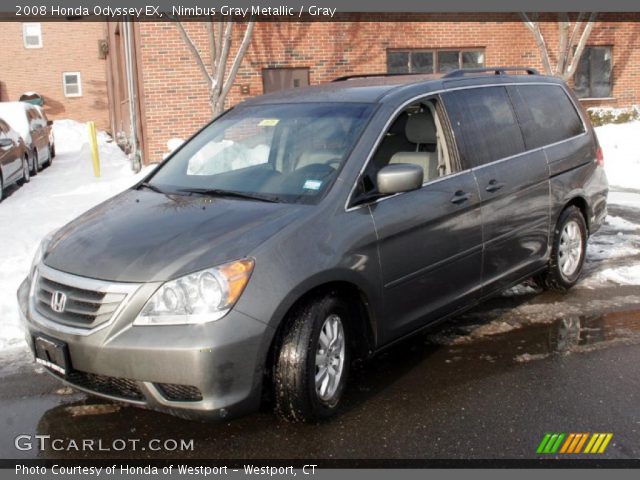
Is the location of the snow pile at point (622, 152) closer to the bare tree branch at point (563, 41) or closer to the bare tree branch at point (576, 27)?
the bare tree branch at point (563, 41)

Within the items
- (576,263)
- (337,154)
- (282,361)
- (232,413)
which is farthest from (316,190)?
(576,263)

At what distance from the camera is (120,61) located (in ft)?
66.4

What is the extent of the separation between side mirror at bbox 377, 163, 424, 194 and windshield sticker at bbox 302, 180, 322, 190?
13.6 inches

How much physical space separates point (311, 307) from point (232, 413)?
678mm

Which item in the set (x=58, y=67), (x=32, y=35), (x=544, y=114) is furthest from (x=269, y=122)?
(x=32, y=35)

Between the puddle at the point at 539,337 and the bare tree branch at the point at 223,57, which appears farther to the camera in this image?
the bare tree branch at the point at 223,57

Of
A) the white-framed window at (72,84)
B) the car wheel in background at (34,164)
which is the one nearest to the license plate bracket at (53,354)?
the car wheel in background at (34,164)

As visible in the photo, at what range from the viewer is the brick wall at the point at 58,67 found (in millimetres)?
35031

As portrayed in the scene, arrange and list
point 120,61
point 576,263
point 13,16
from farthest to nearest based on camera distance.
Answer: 1. point 13,16
2. point 120,61
3. point 576,263

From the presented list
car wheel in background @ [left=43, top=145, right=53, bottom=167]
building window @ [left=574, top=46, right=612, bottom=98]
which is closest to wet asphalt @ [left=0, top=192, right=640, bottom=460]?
building window @ [left=574, top=46, right=612, bottom=98]

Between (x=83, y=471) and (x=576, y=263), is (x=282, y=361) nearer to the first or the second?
(x=83, y=471)

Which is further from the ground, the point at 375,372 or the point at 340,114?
the point at 340,114

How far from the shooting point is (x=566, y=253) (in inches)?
240

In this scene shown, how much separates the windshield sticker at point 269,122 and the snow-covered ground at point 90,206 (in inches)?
87.3
